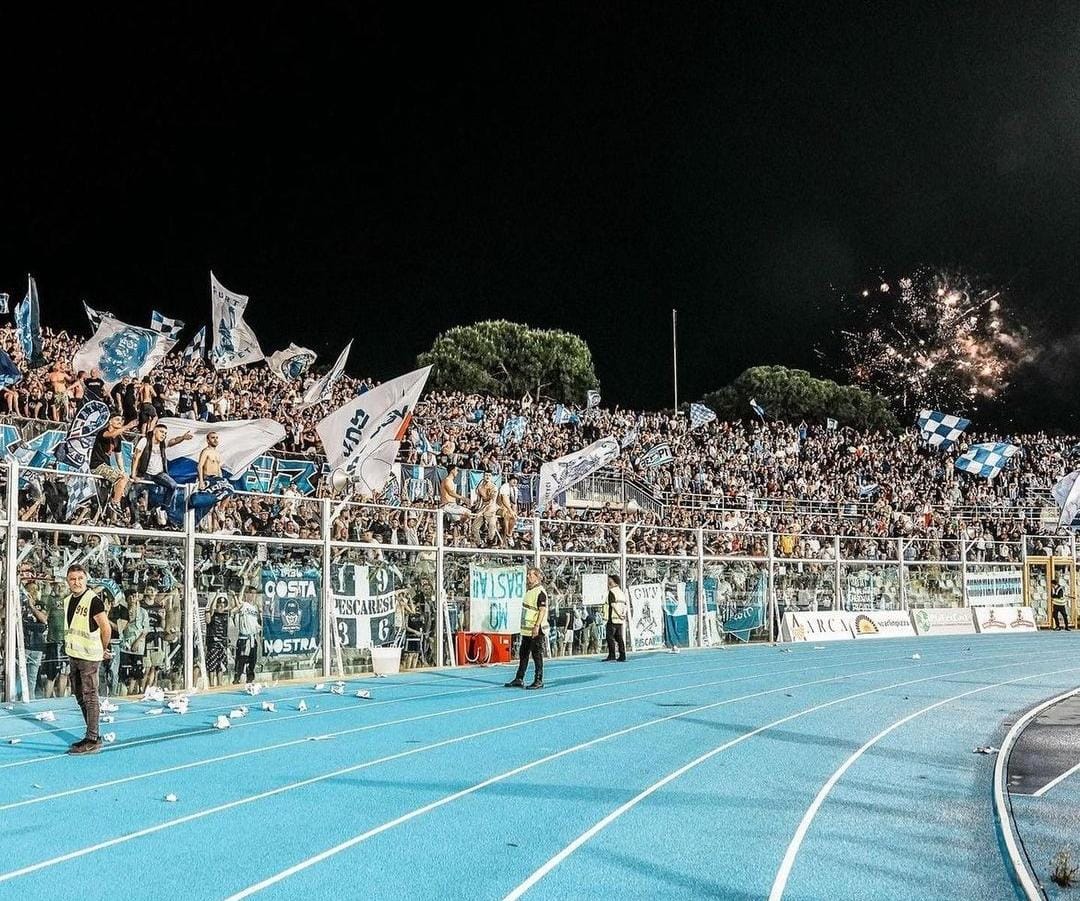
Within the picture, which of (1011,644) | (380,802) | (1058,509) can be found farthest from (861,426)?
(380,802)

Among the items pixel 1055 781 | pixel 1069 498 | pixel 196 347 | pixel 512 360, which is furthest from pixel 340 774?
pixel 512 360

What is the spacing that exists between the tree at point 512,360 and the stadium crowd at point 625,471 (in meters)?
25.8

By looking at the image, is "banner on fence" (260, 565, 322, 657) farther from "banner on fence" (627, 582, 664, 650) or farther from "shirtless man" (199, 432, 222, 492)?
"banner on fence" (627, 582, 664, 650)

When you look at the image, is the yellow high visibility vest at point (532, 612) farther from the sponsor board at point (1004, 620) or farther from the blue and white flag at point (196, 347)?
the sponsor board at point (1004, 620)

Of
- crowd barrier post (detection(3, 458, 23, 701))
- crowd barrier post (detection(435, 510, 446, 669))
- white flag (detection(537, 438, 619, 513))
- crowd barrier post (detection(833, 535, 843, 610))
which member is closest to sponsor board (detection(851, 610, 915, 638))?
crowd barrier post (detection(833, 535, 843, 610))

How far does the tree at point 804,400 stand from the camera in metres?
88.9

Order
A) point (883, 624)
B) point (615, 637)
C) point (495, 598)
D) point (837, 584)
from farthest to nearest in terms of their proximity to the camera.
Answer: point (883, 624) → point (837, 584) → point (615, 637) → point (495, 598)

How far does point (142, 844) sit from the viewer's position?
737cm

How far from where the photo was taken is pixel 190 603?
1612 cm

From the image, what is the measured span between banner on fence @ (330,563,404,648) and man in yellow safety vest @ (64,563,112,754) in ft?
23.7

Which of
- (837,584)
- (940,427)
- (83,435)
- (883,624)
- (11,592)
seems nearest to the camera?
(11,592)

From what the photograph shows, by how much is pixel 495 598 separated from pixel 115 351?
27.9 ft

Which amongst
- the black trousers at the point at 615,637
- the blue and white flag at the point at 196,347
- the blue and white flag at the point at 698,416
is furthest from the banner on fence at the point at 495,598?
the blue and white flag at the point at 698,416

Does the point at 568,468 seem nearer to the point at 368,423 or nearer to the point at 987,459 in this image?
the point at 368,423
